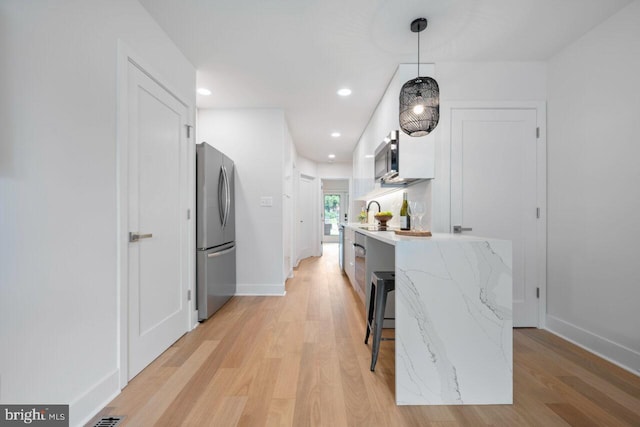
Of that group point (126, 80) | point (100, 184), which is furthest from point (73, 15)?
point (100, 184)

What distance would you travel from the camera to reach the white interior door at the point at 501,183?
2.66m

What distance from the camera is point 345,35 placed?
225 centimetres

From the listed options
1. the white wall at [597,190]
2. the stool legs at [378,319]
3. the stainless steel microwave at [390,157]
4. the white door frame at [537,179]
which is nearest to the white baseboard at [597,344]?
the white wall at [597,190]

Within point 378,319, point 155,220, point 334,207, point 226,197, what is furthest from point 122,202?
point 334,207

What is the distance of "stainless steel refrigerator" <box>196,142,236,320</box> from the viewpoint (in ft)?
9.21

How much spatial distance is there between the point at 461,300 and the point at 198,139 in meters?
3.64

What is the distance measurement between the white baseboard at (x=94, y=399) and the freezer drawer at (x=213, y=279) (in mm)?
1136

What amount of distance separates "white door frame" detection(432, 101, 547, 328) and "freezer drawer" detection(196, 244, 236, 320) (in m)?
2.31

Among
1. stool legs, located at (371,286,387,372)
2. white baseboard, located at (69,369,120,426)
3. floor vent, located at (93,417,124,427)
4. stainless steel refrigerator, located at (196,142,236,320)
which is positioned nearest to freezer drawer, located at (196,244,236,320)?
stainless steel refrigerator, located at (196,142,236,320)

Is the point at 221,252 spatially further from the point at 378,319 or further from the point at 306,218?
the point at 306,218

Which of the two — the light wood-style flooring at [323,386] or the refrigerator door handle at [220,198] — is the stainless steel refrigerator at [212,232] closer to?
the refrigerator door handle at [220,198]

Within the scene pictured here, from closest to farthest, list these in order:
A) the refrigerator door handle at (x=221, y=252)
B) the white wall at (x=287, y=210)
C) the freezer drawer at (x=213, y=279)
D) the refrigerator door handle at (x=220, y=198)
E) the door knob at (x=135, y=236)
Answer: the door knob at (x=135, y=236)
the freezer drawer at (x=213, y=279)
the refrigerator door handle at (x=221, y=252)
the refrigerator door handle at (x=220, y=198)
the white wall at (x=287, y=210)

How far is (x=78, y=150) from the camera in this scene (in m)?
1.41

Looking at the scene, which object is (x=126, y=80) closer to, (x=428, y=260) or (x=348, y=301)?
(x=428, y=260)
